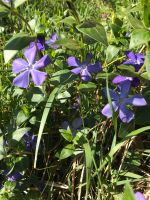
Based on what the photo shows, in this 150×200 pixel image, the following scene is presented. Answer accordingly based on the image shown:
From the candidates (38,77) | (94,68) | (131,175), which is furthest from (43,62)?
(131,175)

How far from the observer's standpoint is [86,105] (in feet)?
4.50

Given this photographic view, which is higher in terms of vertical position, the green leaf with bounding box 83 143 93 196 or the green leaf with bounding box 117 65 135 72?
the green leaf with bounding box 117 65 135 72

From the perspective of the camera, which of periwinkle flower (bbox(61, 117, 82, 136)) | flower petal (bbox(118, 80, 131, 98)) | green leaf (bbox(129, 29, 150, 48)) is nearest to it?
green leaf (bbox(129, 29, 150, 48))

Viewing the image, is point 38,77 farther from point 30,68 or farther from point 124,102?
point 124,102

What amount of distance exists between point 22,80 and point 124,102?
1.02ft

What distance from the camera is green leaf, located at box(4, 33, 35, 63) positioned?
1.19 metres

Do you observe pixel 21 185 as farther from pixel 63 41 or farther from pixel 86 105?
pixel 63 41

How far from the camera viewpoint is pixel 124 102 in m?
1.24

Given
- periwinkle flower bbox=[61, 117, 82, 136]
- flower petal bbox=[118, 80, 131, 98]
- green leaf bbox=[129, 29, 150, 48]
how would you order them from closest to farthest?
green leaf bbox=[129, 29, 150, 48], flower petal bbox=[118, 80, 131, 98], periwinkle flower bbox=[61, 117, 82, 136]

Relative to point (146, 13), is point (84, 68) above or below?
below

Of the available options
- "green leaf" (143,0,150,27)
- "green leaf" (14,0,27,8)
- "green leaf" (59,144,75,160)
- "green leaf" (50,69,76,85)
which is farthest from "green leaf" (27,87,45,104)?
"green leaf" (143,0,150,27)

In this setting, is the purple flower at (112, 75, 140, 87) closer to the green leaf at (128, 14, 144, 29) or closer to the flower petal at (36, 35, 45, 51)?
the green leaf at (128, 14, 144, 29)

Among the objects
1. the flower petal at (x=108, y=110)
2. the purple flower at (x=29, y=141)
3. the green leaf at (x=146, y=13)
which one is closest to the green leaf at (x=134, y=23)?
the green leaf at (x=146, y=13)

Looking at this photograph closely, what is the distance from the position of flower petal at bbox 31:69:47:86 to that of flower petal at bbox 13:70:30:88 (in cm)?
2
